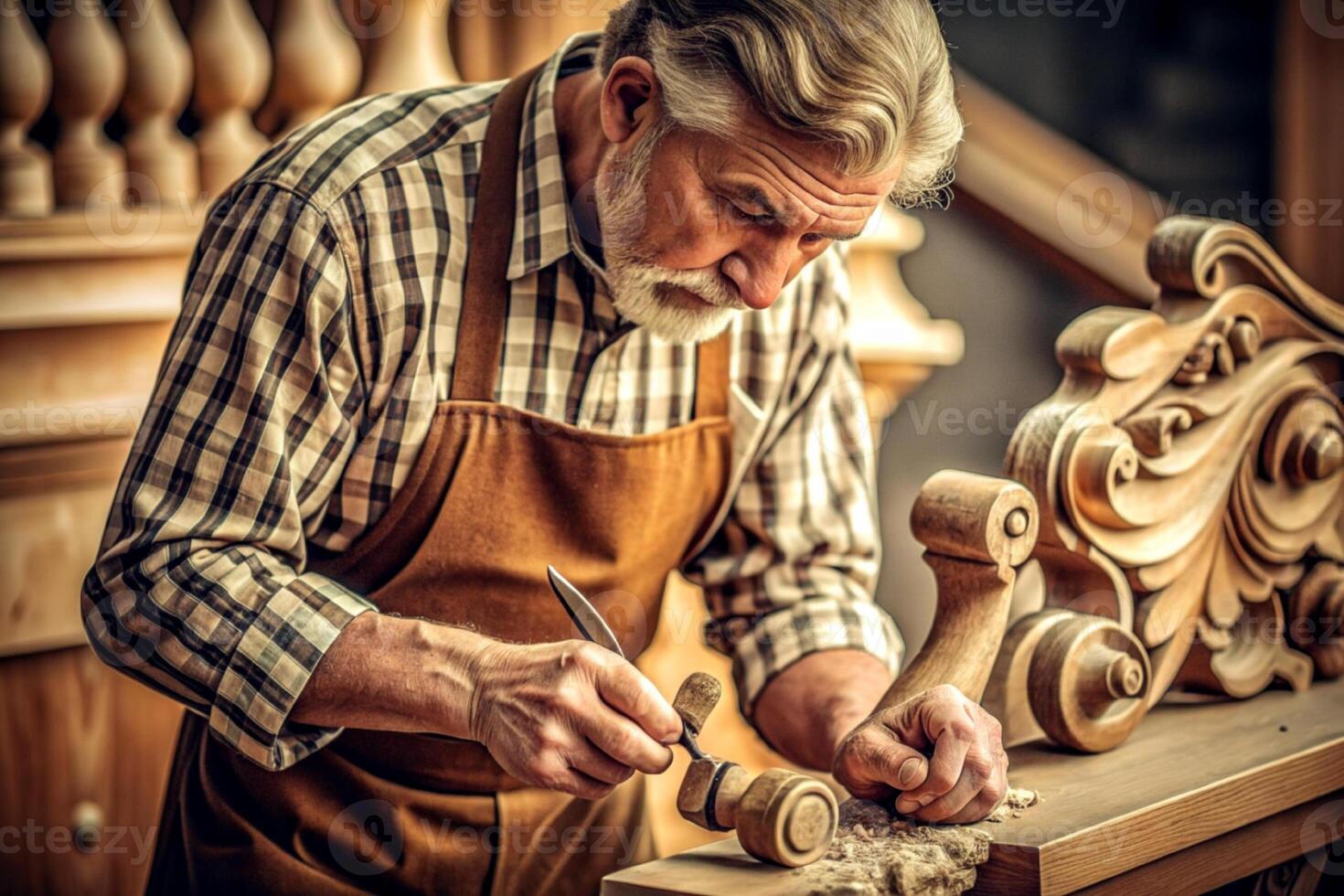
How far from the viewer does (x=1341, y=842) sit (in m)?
1.48

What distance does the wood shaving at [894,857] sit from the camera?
3.59 ft

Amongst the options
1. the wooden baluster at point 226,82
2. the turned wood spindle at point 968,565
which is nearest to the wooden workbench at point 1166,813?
the turned wood spindle at point 968,565

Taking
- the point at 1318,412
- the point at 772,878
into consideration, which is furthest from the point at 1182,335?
the point at 772,878

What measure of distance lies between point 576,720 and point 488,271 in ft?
1.82

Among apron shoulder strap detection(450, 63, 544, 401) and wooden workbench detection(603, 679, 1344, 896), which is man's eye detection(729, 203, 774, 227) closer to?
apron shoulder strap detection(450, 63, 544, 401)

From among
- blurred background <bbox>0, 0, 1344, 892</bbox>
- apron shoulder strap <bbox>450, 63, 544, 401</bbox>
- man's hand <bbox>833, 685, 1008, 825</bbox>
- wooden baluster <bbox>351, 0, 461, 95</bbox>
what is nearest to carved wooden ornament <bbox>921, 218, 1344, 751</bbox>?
man's hand <bbox>833, 685, 1008, 825</bbox>

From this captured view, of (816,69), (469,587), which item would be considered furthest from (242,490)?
(816,69)

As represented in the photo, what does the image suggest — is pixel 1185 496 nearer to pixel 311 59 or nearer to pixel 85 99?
pixel 311 59

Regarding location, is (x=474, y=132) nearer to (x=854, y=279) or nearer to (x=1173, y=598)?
(x=1173, y=598)

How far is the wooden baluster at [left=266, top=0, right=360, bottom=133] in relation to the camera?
225cm

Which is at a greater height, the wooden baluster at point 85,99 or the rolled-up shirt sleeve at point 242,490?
the wooden baluster at point 85,99

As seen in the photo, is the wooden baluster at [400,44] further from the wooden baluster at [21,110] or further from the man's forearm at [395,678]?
the man's forearm at [395,678]

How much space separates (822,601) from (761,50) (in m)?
0.71

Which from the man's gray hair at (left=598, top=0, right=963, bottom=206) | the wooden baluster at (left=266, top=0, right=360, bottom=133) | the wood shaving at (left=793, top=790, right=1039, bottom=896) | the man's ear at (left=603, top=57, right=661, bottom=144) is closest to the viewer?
the wood shaving at (left=793, top=790, right=1039, bottom=896)
